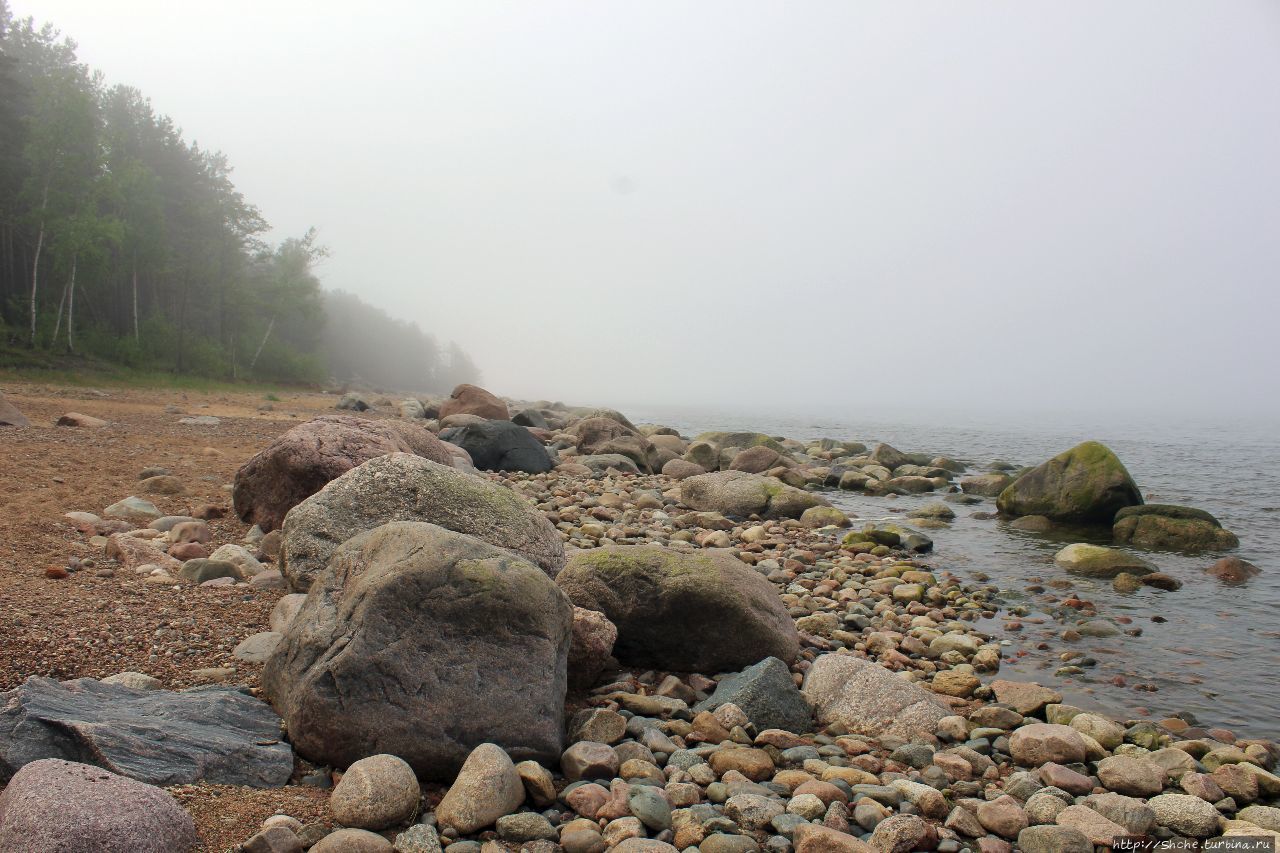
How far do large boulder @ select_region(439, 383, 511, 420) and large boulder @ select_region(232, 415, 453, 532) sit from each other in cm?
1350

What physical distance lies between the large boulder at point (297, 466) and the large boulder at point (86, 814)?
5.29 m

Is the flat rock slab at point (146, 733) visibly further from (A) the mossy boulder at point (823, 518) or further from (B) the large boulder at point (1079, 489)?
(B) the large boulder at point (1079, 489)

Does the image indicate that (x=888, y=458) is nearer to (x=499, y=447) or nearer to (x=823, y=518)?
(x=823, y=518)

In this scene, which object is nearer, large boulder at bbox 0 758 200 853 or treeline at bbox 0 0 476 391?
large boulder at bbox 0 758 200 853

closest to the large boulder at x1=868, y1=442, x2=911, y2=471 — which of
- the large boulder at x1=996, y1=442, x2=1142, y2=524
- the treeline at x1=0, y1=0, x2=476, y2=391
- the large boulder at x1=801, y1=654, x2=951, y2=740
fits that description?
the large boulder at x1=996, y1=442, x2=1142, y2=524

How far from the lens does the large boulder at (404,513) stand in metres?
5.80

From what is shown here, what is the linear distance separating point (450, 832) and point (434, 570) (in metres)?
1.31

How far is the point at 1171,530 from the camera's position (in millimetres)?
12578

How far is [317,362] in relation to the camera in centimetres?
5141

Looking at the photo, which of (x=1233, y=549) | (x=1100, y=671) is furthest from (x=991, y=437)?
(x=1100, y=671)

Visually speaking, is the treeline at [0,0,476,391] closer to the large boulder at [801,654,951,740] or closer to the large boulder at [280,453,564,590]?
the large boulder at [280,453,564,590]

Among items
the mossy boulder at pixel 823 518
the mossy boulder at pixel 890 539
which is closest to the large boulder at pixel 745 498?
the mossy boulder at pixel 823 518

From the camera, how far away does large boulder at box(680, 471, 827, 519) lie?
13.8 meters

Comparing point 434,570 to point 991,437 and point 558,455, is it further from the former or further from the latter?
point 991,437
